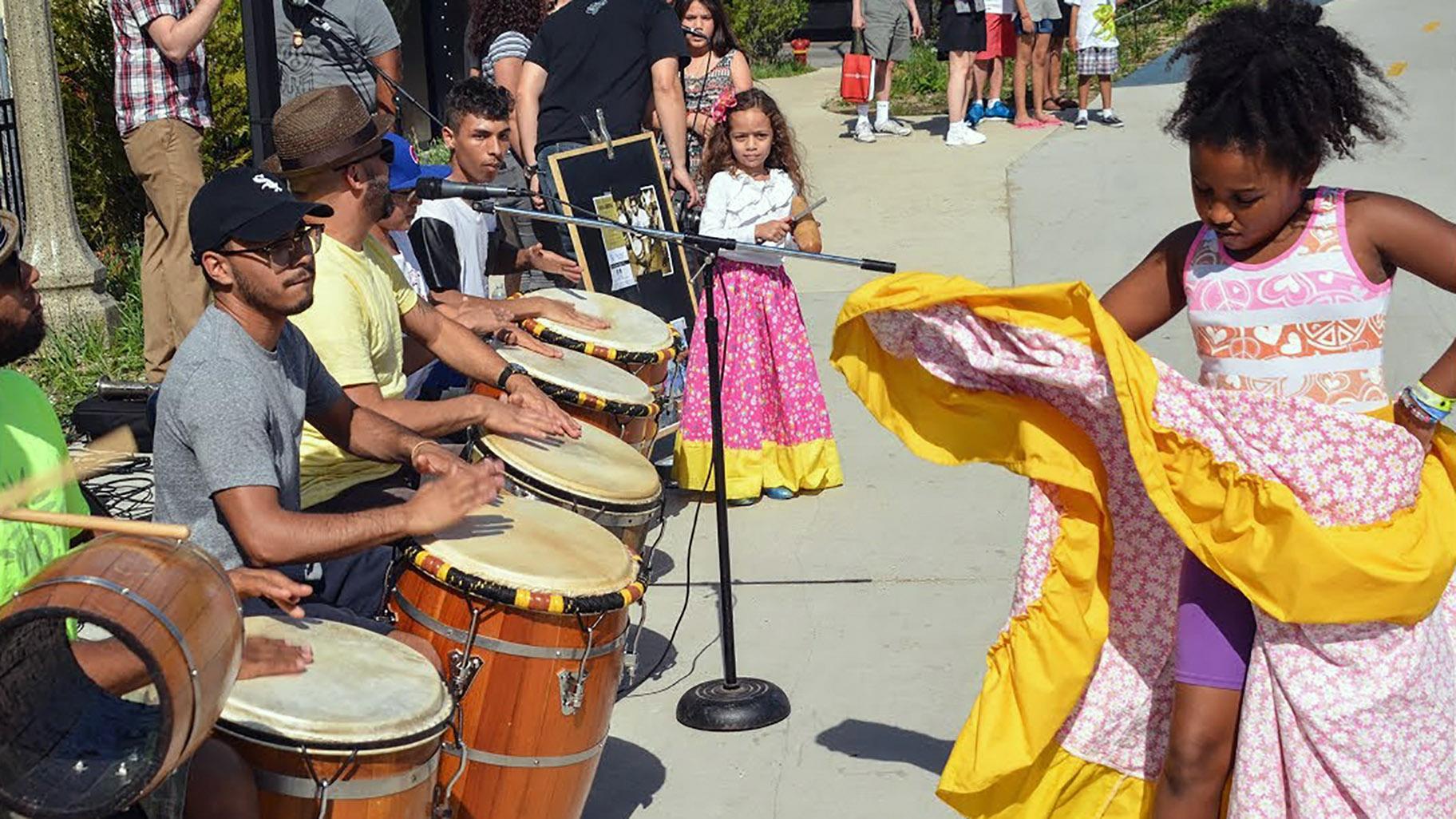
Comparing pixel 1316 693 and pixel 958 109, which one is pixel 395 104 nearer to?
pixel 958 109

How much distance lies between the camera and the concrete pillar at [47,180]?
7926mm

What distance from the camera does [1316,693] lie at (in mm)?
3297

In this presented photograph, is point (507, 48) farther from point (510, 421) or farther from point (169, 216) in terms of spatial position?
point (510, 421)

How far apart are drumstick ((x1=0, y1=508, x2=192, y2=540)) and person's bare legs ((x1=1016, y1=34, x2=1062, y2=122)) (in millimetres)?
10832

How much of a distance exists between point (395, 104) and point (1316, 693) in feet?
22.0

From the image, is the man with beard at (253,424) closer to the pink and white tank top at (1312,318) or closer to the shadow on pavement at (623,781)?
the shadow on pavement at (623,781)

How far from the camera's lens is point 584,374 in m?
5.21

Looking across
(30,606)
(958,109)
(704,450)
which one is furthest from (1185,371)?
(30,606)

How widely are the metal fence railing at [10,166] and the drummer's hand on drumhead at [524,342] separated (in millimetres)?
4841

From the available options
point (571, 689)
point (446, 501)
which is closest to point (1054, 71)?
point (571, 689)

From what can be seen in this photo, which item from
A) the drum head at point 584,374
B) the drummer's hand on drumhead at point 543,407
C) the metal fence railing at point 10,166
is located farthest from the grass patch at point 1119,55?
the drummer's hand on drumhead at point 543,407

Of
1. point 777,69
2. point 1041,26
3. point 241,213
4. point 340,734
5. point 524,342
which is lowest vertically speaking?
point 340,734

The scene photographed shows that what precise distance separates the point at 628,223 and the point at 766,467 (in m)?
1.22

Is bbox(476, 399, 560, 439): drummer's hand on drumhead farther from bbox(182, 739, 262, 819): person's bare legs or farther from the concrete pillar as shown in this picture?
the concrete pillar
